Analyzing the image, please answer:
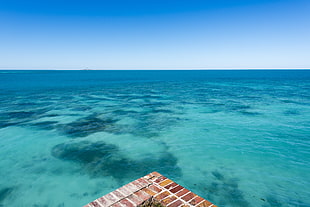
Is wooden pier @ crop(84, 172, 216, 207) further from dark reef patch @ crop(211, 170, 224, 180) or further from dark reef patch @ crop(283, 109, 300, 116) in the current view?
dark reef patch @ crop(283, 109, 300, 116)

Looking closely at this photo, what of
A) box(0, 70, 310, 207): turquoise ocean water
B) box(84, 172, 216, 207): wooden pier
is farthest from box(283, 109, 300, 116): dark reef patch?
box(84, 172, 216, 207): wooden pier

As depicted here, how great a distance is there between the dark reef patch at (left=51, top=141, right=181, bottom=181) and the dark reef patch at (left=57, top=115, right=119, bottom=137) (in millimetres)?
2229

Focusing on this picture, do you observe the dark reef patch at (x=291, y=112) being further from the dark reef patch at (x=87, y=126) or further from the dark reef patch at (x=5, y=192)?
the dark reef patch at (x=5, y=192)

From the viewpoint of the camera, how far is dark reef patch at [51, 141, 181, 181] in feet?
32.2

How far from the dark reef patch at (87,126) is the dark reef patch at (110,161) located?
87.7 inches

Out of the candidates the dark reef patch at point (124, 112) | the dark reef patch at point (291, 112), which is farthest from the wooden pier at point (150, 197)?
the dark reef patch at point (291, 112)

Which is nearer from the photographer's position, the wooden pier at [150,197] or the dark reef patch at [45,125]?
the wooden pier at [150,197]

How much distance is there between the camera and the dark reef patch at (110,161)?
982 cm

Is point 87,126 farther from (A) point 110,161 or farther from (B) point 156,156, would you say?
(B) point 156,156

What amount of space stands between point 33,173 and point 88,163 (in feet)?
9.22

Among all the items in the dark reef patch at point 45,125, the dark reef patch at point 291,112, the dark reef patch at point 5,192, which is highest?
the dark reef patch at point 291,112

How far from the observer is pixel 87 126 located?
659 inches

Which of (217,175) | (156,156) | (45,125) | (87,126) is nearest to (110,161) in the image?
(156,156)

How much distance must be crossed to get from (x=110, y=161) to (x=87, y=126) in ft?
23.2
